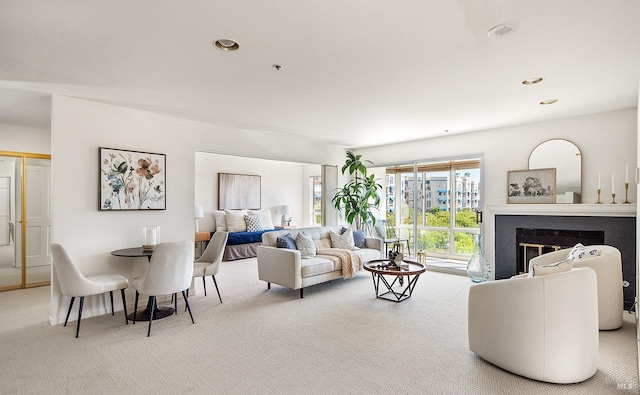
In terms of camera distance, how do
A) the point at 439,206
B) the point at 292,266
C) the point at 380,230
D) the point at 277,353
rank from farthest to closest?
1. the point at 380,230
2. the point at 439,206
3. the point at 292,266
4. the point at 277,353

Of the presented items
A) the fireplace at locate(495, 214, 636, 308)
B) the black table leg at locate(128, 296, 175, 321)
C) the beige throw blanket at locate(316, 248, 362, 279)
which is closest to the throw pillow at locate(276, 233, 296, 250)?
the beige throw blanket at locate(316, 248, 362, 279)

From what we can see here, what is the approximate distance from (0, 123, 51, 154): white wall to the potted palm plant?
5033 millimetres

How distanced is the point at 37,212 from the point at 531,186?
298 inches

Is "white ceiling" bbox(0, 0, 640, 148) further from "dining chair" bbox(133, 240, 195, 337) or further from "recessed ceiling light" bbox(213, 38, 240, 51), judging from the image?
"dining chair" bbox(133, 240, 195, 337)

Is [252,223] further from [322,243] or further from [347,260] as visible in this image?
[347,260]

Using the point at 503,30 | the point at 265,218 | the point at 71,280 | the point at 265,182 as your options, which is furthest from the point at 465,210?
the point at 71,280

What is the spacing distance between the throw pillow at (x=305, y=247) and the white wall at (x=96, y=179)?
1.50m

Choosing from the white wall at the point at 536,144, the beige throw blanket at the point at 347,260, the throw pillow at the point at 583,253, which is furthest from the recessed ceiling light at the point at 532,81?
the beige throw blanket at the point at 347,260

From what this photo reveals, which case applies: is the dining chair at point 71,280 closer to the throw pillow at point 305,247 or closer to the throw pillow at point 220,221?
the throw pillow at point 305,247

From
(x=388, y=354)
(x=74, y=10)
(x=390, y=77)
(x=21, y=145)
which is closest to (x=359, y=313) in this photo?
(x=388, y=354)

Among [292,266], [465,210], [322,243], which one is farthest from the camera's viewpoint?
[465,210]

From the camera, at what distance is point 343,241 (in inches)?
226

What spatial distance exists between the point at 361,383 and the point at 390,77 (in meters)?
2.55

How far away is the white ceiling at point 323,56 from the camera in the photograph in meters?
2.07
